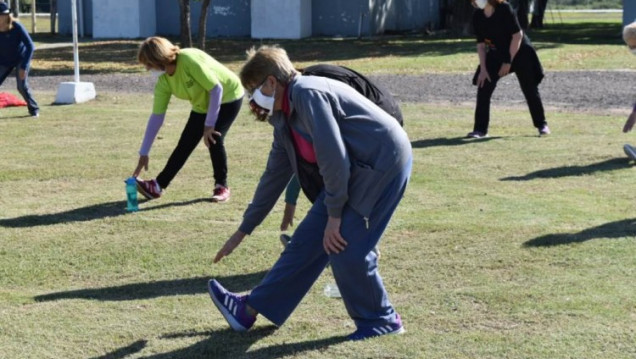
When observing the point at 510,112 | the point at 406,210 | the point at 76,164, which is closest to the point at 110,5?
the point at 510,112

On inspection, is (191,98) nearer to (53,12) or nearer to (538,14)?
(53,12)

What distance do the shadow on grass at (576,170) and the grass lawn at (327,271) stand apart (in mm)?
29

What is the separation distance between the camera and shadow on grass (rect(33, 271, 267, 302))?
261 inches

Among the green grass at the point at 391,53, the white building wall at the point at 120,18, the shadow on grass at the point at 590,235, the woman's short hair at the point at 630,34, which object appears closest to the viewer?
the shadow on grass at the point at 590,235

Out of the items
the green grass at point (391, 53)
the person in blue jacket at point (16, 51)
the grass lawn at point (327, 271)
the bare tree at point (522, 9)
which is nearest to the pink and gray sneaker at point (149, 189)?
the grass lawn at point (327, 271)

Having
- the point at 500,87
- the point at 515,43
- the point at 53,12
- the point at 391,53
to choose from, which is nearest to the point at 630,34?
the point at 515,43

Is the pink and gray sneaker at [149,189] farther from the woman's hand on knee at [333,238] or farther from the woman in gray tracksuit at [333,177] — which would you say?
the woman's hand on knee at [333,238]

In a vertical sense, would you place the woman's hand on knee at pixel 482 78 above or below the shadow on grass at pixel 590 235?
above

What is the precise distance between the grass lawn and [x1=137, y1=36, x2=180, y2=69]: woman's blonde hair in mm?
1305

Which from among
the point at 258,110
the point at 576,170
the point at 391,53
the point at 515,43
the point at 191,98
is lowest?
the point at 391,53

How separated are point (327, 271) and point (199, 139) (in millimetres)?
2678

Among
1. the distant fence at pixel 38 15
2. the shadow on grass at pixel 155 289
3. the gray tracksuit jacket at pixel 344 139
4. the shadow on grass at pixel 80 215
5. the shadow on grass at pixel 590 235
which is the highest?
the gray tracksuit jacket at pixel 344 139

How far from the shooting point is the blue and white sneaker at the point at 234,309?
227 inches

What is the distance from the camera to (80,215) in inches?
353
